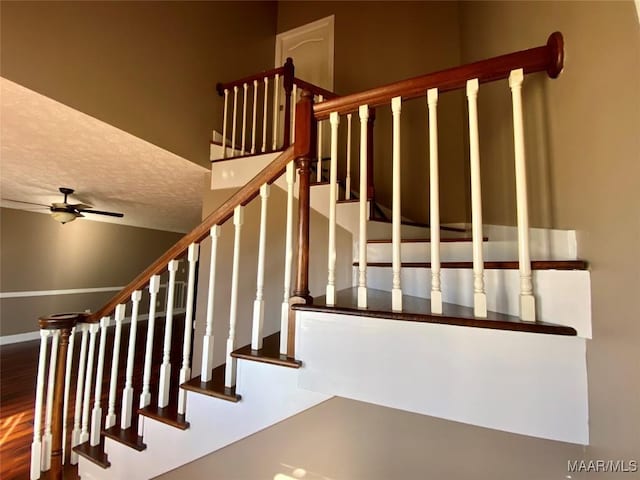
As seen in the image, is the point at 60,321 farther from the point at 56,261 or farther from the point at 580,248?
the point at 56,261

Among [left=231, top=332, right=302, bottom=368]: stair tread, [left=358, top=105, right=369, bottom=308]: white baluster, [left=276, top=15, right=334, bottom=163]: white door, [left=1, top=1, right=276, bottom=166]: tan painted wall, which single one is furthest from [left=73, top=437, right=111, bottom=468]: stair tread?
[left=276, top=15, right=334, bottom=163]: white door

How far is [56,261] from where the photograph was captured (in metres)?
5.37

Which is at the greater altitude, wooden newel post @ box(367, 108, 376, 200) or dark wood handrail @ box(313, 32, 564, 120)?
wooden newel post @ box(367, 108, 376, 200)

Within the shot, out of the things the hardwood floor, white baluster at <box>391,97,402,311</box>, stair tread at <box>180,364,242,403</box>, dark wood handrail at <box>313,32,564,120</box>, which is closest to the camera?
dark wood handrail at <box>313,32,564,120</box>

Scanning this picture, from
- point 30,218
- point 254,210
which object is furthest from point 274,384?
point 30,218

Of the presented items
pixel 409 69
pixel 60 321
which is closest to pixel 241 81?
pixel 409 69

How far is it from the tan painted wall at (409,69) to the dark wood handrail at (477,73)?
195 centimetres

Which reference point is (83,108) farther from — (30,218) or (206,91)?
(30,218)

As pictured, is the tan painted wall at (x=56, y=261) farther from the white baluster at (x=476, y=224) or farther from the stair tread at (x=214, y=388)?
the white baluster at (x=476, y=224)

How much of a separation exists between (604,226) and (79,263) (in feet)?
23.8

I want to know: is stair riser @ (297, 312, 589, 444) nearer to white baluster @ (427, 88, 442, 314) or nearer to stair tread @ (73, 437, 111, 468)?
white baluster @ (427, 88, 442, 314)

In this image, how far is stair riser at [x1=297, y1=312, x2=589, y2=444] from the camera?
32.6 inches

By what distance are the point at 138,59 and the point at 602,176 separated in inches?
109

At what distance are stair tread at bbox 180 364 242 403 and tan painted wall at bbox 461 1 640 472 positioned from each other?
122cm
